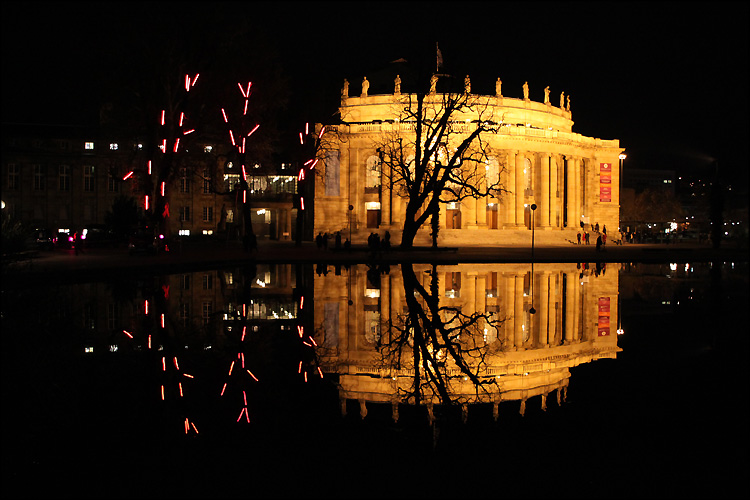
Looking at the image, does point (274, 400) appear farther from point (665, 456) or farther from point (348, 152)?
point (348, 152)

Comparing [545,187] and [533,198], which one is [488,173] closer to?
[533,198]

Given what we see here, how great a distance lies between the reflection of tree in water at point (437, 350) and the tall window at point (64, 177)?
73.7m

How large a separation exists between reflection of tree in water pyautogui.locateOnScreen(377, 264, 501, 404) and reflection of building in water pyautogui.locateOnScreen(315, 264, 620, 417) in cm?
11

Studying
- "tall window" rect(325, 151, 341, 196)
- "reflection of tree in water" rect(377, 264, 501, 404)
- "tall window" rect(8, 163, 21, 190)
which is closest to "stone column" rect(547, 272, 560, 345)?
"reflection of tree in water" rect(377, 264, 501, 404)

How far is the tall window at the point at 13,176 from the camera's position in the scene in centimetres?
8044

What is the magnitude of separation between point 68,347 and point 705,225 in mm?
109222

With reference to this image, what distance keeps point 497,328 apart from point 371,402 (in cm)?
697

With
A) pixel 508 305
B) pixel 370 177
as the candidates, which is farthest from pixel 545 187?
pixel 508 305

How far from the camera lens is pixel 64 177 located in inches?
3246

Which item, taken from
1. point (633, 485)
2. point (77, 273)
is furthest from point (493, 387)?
point (77, 273)

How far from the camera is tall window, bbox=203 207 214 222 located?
83688mm

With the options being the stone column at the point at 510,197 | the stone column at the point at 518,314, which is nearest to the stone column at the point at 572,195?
the stone column at the point at 510,197

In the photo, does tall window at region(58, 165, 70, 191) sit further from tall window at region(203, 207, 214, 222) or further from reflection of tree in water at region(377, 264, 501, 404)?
reflection of tree in water at region(377, 264, 501, 404)

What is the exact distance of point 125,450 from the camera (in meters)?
6.73
